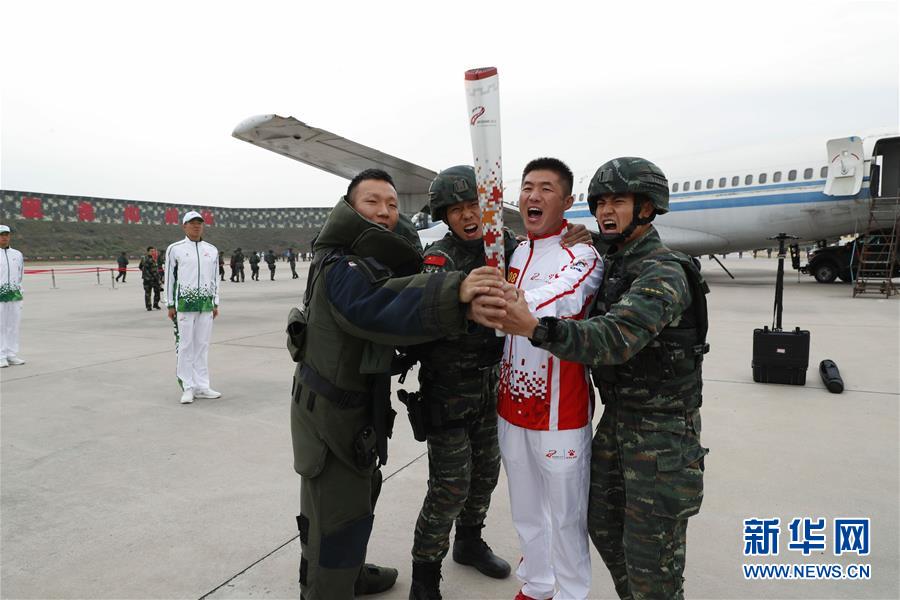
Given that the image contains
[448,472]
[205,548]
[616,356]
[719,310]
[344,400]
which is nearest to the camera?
[616,356]

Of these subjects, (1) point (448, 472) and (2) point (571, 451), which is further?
(1) point (448, 472)

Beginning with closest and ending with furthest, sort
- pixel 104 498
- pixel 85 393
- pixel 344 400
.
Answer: pixel 344 400 → pixel 104 498 → pixel 85 393

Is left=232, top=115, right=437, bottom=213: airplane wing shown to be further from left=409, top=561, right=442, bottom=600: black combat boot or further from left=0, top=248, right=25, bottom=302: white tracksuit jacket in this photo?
left=409, top=561, right=442, bottom=600: black combat boot

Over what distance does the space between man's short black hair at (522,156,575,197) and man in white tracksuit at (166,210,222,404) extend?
4940 millimetres

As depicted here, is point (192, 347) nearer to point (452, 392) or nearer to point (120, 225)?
point (452, 392)

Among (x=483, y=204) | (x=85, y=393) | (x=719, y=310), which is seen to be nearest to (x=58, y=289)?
(x=85, y=393)

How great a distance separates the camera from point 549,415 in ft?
7.35

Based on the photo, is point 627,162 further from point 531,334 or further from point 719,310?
point 719,310

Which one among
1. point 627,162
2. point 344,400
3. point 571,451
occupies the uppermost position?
point 627,162

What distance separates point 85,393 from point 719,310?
1193cm

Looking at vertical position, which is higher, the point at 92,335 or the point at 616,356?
the point at 616,356

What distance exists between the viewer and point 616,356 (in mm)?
1825

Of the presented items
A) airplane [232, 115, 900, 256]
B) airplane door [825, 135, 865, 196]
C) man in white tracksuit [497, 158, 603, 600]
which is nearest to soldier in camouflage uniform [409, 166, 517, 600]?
man in white tracksuit [497, 158, 603, 600]

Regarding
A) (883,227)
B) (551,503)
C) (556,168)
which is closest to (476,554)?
(551,503)
